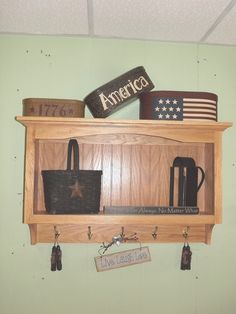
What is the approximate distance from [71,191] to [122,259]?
1.67 ft

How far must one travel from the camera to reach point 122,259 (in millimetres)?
1644

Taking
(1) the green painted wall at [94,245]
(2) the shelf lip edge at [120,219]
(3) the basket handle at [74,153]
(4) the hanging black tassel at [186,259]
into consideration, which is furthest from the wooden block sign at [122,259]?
(3) the basket handle at [74,153]

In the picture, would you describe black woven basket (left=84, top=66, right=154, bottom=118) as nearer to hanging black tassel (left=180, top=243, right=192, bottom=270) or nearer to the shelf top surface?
the shelf top surface

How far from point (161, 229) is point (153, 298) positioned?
0.37 meters

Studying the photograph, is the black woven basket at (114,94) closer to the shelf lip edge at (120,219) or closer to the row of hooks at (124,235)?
the shelf lip edge at (120,219)

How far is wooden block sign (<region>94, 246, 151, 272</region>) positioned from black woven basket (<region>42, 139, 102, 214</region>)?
35 cm

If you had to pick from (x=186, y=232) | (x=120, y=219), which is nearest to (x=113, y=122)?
(x=120, y=219)

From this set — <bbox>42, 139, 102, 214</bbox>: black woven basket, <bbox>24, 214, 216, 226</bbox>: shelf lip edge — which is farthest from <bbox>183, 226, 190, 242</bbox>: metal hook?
<bbox>42, 139, 102, 214</bbox>: black woven basket

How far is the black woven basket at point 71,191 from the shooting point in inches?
55.0

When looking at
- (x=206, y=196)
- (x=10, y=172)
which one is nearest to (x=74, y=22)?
(x=10, y=172)

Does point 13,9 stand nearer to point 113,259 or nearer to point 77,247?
point 77,247

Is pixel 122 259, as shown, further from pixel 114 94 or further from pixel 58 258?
pixel 114 94

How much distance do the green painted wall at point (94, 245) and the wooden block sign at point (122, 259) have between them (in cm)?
4

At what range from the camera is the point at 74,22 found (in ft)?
5.07
